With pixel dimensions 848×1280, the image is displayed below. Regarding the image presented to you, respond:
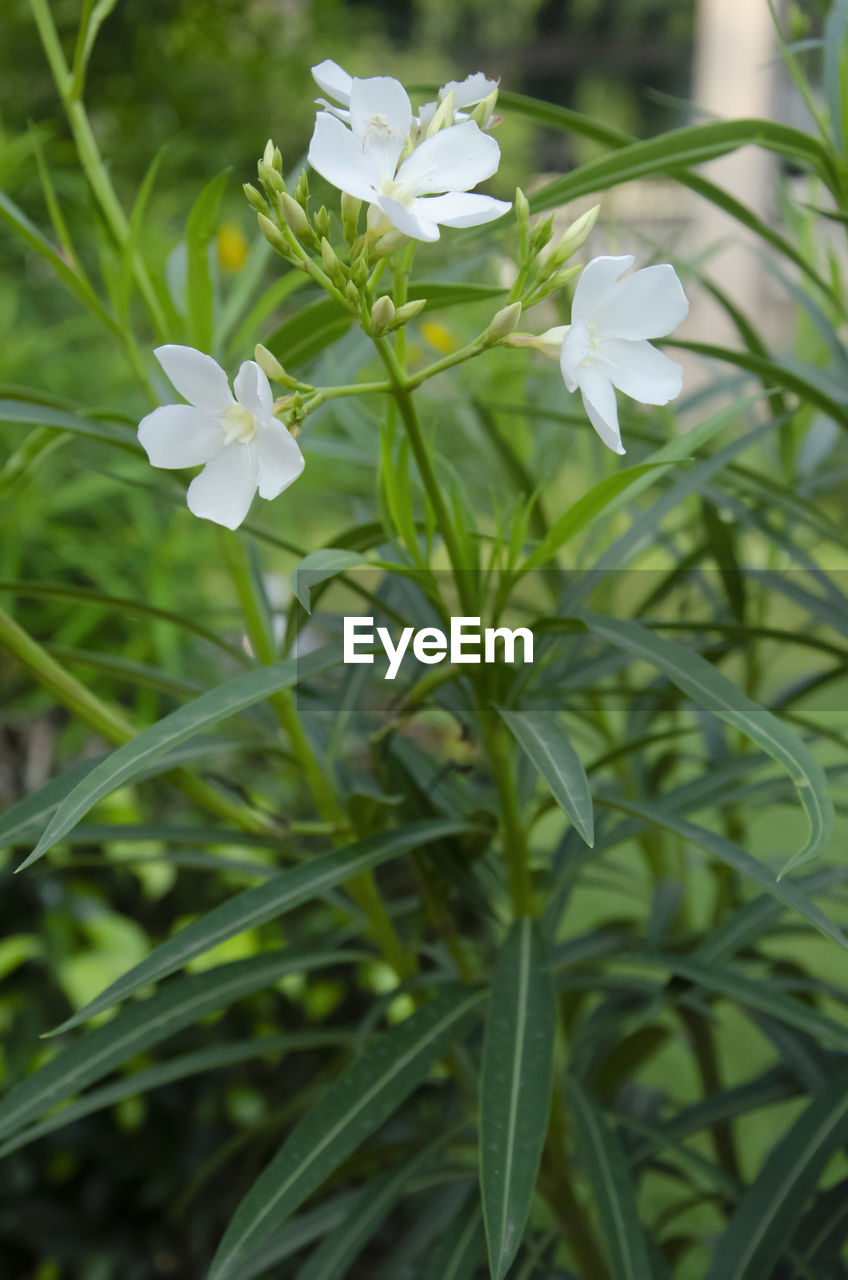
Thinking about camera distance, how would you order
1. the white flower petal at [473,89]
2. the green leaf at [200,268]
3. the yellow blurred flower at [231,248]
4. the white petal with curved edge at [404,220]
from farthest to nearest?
1. the yellow blurred flower at [231,248]
2. the green leaf at [200,268]
3. the white flower petal at [473,89]
4. the white petal with curved edge at [404,220]

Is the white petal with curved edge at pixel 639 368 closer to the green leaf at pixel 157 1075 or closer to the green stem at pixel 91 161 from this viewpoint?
the green stem at pixel 91 161

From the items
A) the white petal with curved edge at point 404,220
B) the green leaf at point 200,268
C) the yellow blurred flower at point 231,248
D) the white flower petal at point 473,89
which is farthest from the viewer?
the yellow blurred flower at point 231,248

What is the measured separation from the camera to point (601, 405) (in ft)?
1.28

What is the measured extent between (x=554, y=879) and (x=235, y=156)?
7.05 ft

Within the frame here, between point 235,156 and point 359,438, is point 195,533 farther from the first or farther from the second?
point 235,156

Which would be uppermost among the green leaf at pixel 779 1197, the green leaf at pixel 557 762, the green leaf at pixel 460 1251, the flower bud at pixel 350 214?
the flower bud at pixel 350 214

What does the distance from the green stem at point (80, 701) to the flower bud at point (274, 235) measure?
26cm

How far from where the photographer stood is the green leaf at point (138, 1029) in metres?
0.55

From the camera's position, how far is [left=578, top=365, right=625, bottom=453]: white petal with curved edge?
1.27ft

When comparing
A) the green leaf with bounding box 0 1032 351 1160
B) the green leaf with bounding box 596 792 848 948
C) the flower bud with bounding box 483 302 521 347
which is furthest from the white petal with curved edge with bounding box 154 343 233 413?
the green leaf with bounding box 0 1032 351 1160

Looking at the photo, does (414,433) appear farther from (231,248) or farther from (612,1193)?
(231,248)

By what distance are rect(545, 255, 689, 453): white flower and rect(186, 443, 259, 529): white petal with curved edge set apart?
0.12 meters

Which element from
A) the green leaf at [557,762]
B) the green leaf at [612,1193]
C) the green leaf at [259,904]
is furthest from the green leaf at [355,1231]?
the green leaf at [557,762]

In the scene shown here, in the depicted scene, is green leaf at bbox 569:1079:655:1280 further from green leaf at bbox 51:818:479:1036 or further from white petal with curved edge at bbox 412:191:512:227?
white petal with curved edge at bbox 412:191:512:227
